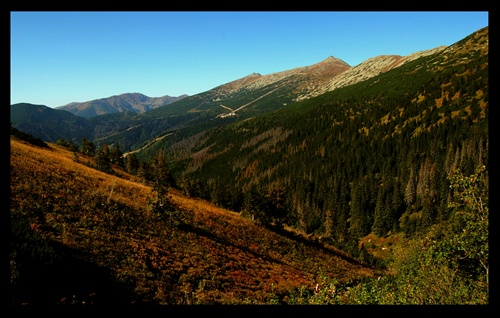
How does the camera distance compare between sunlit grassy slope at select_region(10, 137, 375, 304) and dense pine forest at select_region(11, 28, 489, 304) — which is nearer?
dense pine forest at select_region(11, 28, 489, 304)

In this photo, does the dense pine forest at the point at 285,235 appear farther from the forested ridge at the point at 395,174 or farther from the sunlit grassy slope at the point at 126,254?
the forested ridge at the point at 395,174

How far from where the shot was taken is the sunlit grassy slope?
12016mm

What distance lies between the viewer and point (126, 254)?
19812 millimetres

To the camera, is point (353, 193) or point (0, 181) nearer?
point (0, 181)

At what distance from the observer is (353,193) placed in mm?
155000

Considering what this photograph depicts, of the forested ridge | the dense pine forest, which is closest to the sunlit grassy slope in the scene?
the dense pine forest

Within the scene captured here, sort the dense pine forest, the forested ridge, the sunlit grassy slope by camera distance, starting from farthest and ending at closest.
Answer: the forested ridge
the sunlit grassy slope
the dense pine forest

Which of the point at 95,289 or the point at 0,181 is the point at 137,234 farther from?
the point at 0,181

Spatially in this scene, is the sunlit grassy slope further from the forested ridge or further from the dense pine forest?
the forested ridge

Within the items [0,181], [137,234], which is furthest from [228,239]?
[0,181]

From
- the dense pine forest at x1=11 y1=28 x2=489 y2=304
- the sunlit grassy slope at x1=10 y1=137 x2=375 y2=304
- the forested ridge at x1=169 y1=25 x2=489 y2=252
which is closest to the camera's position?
the dense pine forest at x1=11 y1=28 x2=489 y2=304

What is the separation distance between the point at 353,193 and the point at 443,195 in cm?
4445

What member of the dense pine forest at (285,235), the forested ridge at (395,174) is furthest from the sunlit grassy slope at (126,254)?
the forested ridge at (395,174)
